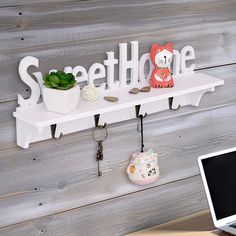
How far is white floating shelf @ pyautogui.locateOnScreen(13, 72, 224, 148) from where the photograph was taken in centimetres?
155

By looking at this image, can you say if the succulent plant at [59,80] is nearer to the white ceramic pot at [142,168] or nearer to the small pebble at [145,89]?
the small pebble at [145,89]

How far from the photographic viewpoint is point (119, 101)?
1.66 meters

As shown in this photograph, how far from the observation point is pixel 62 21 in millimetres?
1617

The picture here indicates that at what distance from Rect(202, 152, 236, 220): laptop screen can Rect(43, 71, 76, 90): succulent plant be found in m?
0.52

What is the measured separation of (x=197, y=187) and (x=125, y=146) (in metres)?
0.35

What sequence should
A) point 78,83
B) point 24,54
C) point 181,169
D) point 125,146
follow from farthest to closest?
point 181,169, point 125,146, point 78,83, point 24,54

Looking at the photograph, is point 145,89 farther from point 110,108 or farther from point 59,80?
point 59,80

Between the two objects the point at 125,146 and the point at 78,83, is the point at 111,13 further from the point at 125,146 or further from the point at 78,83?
the point at 125,146

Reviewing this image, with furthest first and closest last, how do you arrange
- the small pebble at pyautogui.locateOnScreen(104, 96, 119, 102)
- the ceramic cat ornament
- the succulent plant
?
the ceramic cat ornament, the small pebble at pyautogui.locateOnScreen(104, 96, 119, 102), the succulent plant

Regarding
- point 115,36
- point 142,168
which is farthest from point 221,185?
point 115,36

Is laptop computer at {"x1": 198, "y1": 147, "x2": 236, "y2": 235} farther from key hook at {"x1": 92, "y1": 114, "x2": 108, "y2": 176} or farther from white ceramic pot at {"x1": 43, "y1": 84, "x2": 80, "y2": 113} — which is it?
white ceramic pot at {"x1": 43, "y1": 84, "x2": 80, "y2": 113}

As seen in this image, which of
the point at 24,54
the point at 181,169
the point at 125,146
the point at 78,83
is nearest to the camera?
the point at 24,54

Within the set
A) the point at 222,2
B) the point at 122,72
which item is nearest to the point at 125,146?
the point at 122,72

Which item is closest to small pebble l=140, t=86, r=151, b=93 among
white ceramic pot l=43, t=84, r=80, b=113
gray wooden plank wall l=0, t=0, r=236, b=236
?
gray wooden plank wall l=0, t=0, r=236, b=236
